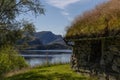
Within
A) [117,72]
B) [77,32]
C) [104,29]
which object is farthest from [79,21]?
[117,72]

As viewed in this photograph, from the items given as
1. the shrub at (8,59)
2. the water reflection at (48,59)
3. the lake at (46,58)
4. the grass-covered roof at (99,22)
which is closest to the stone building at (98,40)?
the grass-covered roof at (99,22)

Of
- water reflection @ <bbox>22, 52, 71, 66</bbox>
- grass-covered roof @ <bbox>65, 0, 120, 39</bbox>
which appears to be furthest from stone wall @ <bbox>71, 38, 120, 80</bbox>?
water reflection @ <bbox>22, 52, 71, 66</bbox>

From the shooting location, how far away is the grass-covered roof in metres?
13.6

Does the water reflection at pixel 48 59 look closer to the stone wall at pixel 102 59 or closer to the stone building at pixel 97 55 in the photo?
the stone building at pixel 97 55

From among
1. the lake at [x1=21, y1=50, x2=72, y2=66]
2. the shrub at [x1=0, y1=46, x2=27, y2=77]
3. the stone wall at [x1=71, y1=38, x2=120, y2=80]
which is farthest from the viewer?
the lake at [x1=21, y1=50, x2=72, y2=66]

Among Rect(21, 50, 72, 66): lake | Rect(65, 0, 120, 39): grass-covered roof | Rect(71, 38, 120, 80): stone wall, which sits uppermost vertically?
Rect(65, 0, 120, 39): grass-covered roof

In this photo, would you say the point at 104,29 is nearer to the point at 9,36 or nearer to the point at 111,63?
the point at 111,63

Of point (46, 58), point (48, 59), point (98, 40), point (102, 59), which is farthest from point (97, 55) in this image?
point (48, 59)

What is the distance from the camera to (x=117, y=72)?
526 inches

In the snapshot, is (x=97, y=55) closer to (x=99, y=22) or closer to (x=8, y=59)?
(x=99, y=22)

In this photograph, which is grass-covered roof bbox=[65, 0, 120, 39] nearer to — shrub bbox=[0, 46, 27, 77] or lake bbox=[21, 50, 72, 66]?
lake bbox=[21, 50, 72, 66]

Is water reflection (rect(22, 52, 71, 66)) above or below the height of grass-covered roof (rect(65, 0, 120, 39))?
below

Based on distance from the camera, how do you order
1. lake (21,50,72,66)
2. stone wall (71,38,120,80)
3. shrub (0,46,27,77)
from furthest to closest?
lake (21,50,72,66), shrub (0,46,27,77), stone wall (71,38,120,80)

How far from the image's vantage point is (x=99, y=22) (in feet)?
47.9
